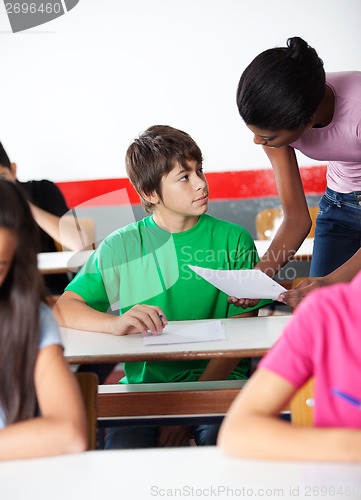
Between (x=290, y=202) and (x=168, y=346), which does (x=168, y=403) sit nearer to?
(x=168, y=346)

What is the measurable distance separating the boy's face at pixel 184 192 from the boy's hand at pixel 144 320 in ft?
1.51

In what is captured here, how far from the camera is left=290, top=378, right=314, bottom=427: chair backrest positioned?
1310 millimetres

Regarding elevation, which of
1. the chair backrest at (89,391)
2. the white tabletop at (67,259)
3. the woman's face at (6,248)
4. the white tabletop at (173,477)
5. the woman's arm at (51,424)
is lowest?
the white tabletop at (67,259)

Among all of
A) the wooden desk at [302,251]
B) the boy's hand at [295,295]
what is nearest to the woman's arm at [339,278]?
the boy's hand at [295,295]

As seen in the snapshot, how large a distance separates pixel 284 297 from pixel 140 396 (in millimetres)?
450

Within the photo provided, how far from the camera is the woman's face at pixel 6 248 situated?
1.22m

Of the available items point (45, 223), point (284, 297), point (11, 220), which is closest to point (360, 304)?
point (11, 220)

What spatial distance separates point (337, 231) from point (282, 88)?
684 millimetres

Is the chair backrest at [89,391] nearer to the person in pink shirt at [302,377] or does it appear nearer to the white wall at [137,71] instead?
the person in pink shirt at [302,377]

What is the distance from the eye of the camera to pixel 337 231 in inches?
93.9

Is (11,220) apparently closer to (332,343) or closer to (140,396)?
(332,343)

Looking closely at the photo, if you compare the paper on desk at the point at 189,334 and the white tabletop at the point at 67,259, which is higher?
the paper on desk at the point at 189,334

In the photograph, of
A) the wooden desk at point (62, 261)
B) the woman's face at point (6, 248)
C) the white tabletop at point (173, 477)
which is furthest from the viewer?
the wooden desk at point (62, 261)

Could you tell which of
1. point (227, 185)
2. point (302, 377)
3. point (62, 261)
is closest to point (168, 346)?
point (302, 377)
